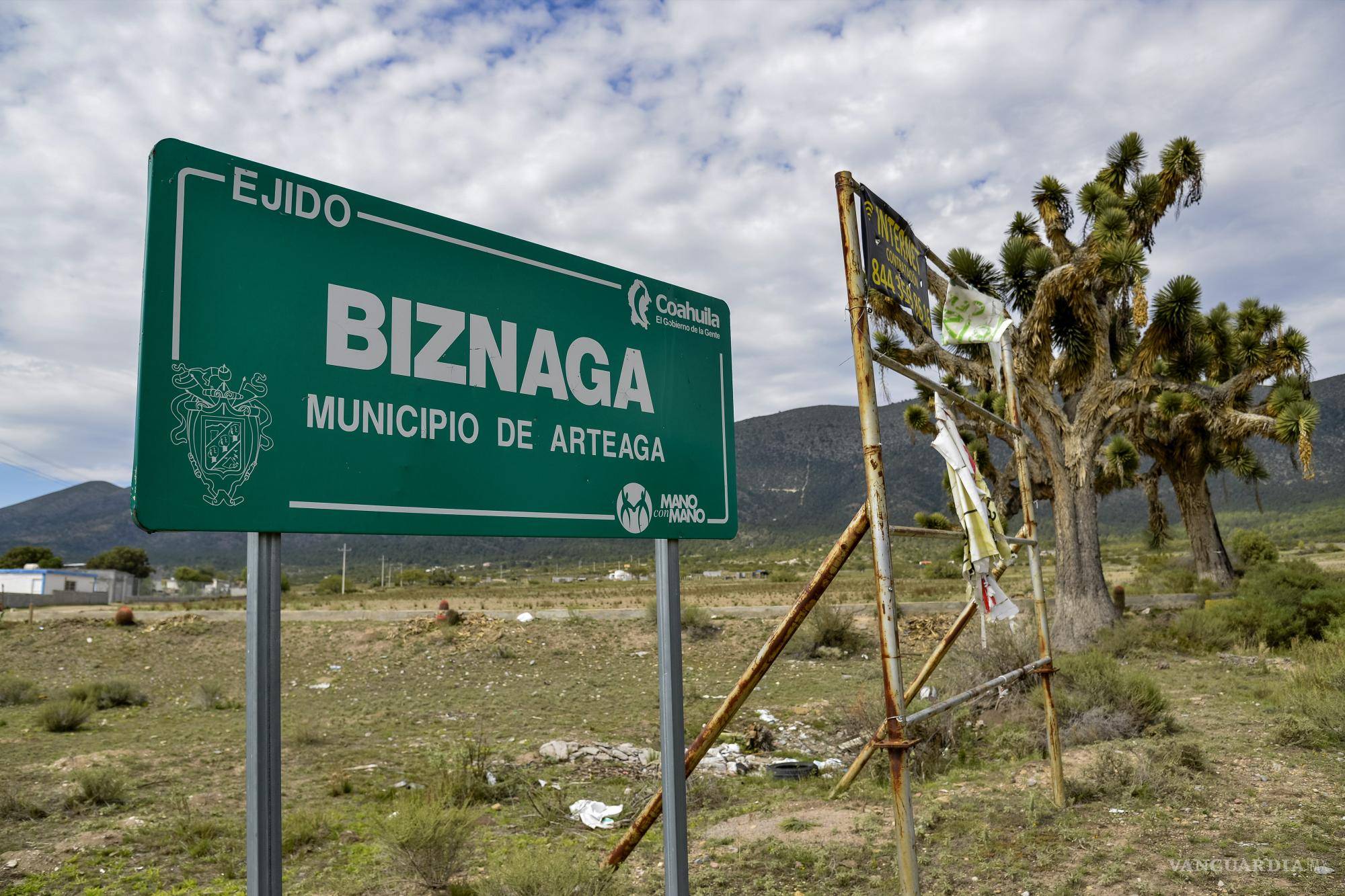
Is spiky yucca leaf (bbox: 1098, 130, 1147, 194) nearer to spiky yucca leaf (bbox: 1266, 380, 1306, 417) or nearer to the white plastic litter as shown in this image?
spiky yucca leaf (bbox: 1266, 380, 1306, 417)

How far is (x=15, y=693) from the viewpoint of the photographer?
16734 mm

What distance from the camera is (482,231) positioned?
240 cm

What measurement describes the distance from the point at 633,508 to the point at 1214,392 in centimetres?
1923

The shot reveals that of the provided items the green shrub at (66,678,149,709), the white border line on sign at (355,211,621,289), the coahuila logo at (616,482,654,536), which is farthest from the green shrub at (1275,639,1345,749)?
the green shrub at (66,678,149,709)

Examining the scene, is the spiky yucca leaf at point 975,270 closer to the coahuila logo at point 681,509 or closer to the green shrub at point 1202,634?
the green shrub at point 1202,634

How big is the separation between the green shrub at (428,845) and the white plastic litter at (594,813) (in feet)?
5.66

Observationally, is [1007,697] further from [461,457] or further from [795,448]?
[795,448]

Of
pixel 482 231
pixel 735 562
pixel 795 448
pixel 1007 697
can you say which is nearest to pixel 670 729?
pixel 482 231

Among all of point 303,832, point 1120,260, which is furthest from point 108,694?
point 1120,260

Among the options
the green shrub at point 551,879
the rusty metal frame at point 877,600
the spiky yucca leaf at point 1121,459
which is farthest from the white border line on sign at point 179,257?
the spiky yucca leaf at point 1121,459

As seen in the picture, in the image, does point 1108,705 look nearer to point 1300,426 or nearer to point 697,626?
point 1300,426

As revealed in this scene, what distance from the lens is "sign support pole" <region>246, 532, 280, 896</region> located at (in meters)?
1.72

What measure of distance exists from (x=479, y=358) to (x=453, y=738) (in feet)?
37.4

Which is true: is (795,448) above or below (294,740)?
above
